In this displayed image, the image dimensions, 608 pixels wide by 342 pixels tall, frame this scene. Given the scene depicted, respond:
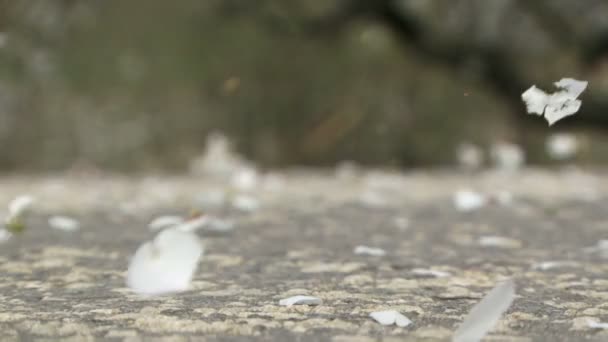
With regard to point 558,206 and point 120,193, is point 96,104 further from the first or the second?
point 558,206

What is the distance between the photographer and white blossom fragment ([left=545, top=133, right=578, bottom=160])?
496 cm

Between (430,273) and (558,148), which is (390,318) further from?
(558,148)

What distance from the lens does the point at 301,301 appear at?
1.26 m

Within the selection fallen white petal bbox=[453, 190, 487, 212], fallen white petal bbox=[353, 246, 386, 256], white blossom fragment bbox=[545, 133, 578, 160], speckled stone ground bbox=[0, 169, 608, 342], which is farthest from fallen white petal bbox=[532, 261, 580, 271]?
white blossom fragment bbox=[545, 133, 578, 160]

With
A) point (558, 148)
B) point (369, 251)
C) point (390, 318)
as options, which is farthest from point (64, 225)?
point (558, 148)

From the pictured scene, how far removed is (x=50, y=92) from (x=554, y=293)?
13.7 ft

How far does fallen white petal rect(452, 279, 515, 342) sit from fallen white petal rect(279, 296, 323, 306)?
0.82 ft

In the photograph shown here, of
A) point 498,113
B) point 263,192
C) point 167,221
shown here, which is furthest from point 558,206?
point 498,113

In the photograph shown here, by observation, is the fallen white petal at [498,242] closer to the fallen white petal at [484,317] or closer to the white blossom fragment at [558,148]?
the fallen white petal at [484,317]

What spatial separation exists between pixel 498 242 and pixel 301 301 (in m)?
0.92

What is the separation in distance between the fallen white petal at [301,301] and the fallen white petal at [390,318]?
4.6 inches

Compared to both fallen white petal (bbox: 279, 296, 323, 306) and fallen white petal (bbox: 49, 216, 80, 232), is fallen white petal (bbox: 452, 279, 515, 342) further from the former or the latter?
fallen white petal (bbox: 49, 216, 80, 232)

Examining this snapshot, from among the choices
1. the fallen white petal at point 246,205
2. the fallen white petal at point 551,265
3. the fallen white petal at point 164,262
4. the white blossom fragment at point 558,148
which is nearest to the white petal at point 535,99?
the fallen white petal at point 551,265

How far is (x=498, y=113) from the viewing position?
211 inches
